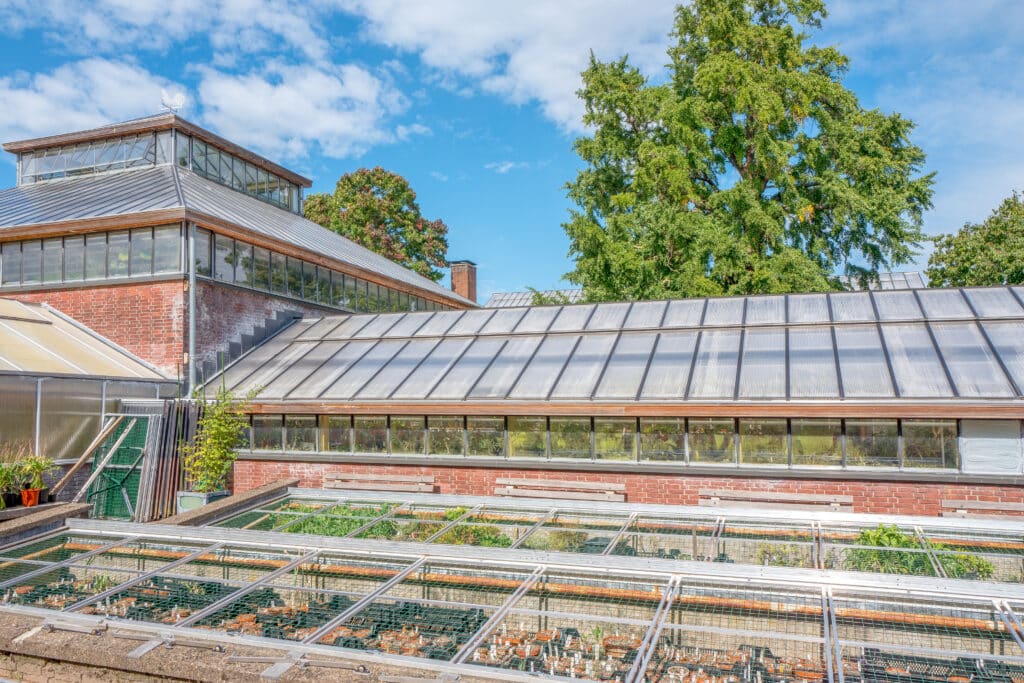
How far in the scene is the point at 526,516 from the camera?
9180 millimetres

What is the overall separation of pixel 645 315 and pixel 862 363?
4.19 meters

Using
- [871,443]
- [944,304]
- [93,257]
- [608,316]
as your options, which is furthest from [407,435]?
[944,304]

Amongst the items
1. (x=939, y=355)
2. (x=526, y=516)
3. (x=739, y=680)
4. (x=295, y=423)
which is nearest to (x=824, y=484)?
(x=939, y=355)

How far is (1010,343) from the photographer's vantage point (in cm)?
1082

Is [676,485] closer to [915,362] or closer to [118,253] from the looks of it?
[915,362]

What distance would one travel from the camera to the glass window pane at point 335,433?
13078mm

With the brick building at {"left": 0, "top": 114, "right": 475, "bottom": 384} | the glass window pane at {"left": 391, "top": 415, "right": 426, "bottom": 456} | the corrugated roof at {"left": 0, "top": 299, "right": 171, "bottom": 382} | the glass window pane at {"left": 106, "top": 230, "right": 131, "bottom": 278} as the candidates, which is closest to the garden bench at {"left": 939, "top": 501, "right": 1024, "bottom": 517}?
the glass window pane at {"left": 391, "top": 415, "right": 426, "bottom": 456}

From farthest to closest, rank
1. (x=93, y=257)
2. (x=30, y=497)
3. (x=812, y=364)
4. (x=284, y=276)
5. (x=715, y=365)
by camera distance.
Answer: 1. (x=284, y=276)
2. (x=93, y=257)
3. (x=715, y=365)
4. (x=812, y=364)
5. (x=30, y=497)

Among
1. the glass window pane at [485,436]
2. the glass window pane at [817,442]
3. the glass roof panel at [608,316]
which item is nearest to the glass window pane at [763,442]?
the glass window pane at [817,442]

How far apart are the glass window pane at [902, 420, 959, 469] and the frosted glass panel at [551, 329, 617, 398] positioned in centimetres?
466

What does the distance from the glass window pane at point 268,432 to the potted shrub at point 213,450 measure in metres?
0.23

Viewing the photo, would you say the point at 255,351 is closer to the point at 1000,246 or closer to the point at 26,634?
the point at 26,634

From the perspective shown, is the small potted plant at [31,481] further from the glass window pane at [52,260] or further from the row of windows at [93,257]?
the glass window pane at [52,260]

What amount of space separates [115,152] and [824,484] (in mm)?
20279
